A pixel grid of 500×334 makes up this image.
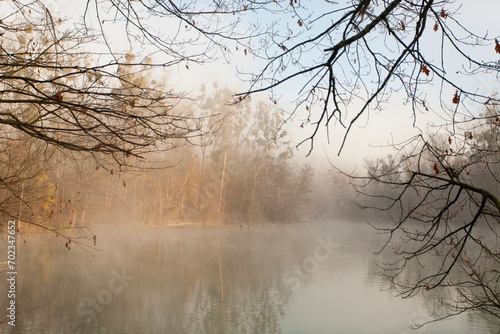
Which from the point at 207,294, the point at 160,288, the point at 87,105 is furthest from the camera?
the point at 160,288

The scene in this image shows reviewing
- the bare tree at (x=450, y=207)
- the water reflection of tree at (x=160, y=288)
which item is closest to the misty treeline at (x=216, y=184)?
the water reflection of tree at (x=160, y=288)

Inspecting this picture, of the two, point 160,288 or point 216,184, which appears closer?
point 160,288

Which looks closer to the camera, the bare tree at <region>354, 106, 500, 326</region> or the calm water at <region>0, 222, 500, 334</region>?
the bare tree at <region>354, 106, 500, 326</region>

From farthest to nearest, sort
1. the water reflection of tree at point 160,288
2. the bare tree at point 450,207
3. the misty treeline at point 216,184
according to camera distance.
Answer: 1. the misty treeline at point 216,184
2. the water reflection of tree at point 160,288
3. the bare tree at point 450,207

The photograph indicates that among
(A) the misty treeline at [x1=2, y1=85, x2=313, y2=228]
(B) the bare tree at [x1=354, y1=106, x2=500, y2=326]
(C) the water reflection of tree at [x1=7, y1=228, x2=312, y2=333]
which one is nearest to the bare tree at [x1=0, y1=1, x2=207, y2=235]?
(B) the bare tree at [x1=354, y1=106, x2=500, y2=326]

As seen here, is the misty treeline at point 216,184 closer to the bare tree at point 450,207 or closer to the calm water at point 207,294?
the calm water at point 207,294

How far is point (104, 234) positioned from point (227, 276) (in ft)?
31.5

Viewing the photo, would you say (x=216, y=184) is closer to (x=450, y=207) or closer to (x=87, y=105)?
(x=450, y=207)

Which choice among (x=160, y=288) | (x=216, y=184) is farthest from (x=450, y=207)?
(x=216, y=184)

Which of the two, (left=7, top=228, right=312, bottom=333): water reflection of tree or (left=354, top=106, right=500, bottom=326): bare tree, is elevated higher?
(left=354, top=106, right=500, bottom=326): bare tree

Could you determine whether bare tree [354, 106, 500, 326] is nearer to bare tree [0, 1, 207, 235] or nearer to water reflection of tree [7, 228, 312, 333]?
bare tree [0, 1, 207, 235]

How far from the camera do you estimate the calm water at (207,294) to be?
7566mm

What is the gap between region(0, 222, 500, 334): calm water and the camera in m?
7.57

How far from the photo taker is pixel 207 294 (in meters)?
9.69
